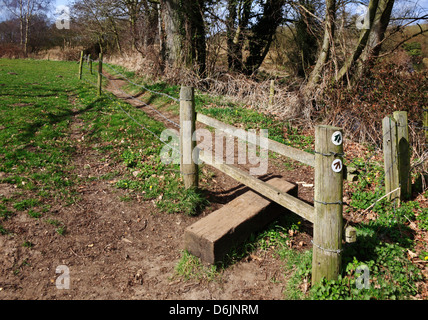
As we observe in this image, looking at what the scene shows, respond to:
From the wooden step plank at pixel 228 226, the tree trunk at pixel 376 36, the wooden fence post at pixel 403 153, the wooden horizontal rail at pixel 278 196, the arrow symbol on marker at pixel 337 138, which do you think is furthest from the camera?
the tree trunk at pixel 376 36

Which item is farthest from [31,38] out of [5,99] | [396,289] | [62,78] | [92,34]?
[396,289]

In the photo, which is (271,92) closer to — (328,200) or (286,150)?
(286,150)

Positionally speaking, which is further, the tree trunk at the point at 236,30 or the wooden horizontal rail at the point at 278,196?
the tree trunk at the point at 236,30

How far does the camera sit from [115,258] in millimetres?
4020

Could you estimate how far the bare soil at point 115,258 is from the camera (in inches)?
136

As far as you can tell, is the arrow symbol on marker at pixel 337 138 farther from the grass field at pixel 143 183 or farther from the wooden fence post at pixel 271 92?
the wooden fence post at pixel 271 92

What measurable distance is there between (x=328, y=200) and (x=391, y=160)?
9.03 feet

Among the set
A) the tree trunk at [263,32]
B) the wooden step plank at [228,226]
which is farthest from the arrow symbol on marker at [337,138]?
the tree trunk at [263,32]

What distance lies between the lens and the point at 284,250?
13.4ft

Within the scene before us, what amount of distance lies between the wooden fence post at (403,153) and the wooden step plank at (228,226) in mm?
2239

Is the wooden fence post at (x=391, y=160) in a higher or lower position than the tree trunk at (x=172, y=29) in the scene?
lower

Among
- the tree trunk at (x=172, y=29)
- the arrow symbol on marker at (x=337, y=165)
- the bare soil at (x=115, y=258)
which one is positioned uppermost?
the tree trunk at (x=172, y=29)

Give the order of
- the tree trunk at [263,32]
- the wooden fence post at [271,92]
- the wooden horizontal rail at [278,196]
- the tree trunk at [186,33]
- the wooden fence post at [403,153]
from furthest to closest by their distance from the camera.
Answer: the tree trunk at [263,32], the tree trunk at [186,33], the wooden fence post at [271,92], the wooden fence post at [403,153], the wooden horizontal rail at [278,196]
